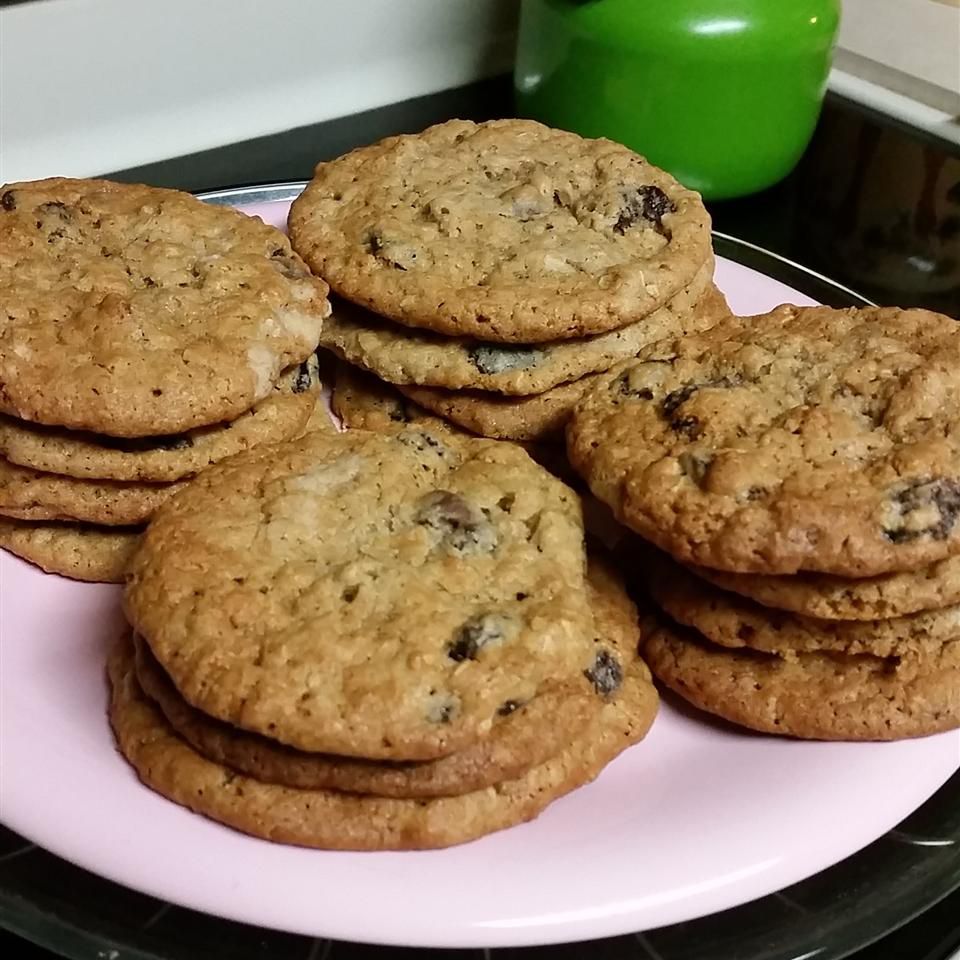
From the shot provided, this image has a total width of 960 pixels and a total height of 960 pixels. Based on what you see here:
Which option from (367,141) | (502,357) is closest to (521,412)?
(502,357)

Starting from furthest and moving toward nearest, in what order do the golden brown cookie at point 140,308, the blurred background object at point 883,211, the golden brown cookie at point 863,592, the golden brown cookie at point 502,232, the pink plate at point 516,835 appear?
the blurred background object at point 883,211 < the golden brown cookie at point 502,232 < the golden brown cookie at point 140,308 < the golden brown cookie at point 863,592 < the pink plate at point 516,835

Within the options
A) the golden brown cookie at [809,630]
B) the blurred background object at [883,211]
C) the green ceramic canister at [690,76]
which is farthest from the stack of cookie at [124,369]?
the blurred background object at [883,211]

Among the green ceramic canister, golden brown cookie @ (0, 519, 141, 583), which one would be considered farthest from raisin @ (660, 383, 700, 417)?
the green ceramic canister

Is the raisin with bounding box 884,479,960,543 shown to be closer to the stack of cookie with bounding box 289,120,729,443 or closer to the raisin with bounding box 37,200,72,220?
the stack of cookie with bounding box 289,120,729,443

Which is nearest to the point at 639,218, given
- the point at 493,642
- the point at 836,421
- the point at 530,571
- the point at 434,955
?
the point at 836,421

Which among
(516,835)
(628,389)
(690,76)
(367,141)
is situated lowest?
(516,835)

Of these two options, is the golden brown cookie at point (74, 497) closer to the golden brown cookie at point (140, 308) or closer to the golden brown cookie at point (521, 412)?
the golden brown cookie at point (140, 308)

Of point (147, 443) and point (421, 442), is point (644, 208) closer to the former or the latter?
point (421, 442)
